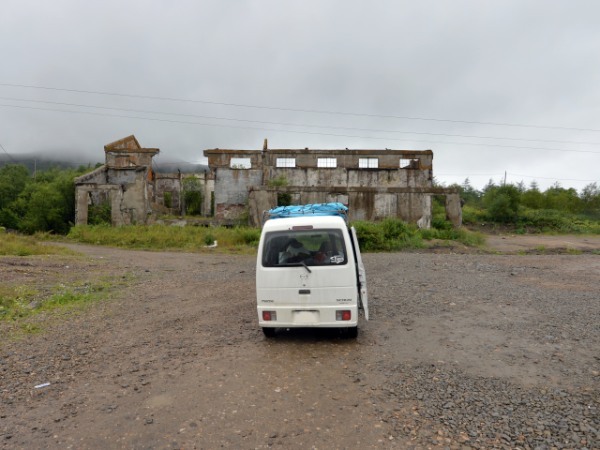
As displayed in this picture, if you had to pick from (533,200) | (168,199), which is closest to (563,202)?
(533,200)

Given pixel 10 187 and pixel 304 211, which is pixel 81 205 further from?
pixel 304 211

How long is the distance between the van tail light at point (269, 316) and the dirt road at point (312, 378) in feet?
1.35

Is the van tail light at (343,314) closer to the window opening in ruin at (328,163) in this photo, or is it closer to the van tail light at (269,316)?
the van tail light at (269,316)

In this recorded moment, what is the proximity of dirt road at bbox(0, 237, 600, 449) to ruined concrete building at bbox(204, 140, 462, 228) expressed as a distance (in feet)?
54.0

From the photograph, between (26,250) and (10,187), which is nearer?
(26,250)

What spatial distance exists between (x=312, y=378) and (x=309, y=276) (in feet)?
4.78

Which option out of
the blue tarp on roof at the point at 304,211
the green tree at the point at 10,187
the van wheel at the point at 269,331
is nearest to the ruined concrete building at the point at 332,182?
the blue tarp on roof at the point at 304,211

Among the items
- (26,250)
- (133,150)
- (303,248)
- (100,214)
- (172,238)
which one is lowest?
(26,250)

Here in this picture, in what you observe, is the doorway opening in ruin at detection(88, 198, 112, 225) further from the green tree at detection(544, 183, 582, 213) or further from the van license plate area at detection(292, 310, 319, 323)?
the green tree at detection(544, 183, 582, 213)

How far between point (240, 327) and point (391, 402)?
344 centimetres

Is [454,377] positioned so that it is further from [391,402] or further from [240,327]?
[240,327]

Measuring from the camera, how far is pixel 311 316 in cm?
604

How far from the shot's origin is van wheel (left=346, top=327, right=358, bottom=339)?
6328 mm

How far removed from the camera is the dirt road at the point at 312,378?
3.82 metres
